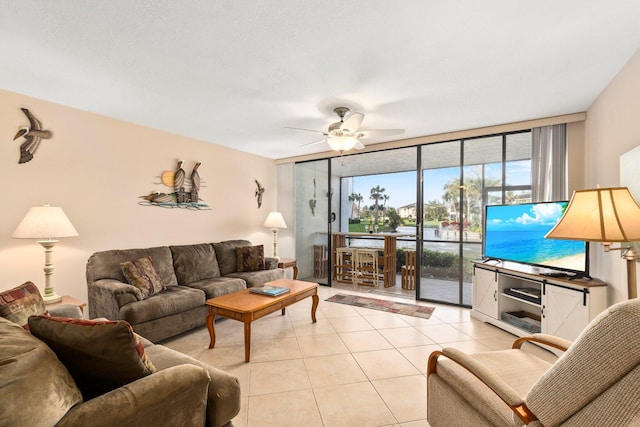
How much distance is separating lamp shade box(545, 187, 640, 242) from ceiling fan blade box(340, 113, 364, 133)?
175cm

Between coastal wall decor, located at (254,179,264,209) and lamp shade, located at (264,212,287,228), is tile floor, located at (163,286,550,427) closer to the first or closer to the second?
lamp shade, located at (264,212,287,228)

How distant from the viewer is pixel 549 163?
136 inches

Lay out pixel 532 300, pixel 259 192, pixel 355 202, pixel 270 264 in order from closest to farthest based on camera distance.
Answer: pixel 532 300 → pixel 270 264 → pixel 259 192 → pixel 355 202

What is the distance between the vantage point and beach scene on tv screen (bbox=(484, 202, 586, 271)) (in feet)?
9.39

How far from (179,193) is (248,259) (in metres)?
1.40

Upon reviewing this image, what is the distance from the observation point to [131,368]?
3.92 feet

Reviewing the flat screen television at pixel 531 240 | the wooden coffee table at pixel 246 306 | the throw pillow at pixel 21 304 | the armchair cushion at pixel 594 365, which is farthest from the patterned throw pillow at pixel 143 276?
the flat screen television at pixel 531 240

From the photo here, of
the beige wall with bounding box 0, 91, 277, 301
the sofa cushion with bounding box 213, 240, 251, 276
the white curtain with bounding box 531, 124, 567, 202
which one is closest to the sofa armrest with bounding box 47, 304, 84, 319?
the beige wall with bounding box 0, 91, 277, 301

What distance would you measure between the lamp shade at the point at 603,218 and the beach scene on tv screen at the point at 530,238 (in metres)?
1.45

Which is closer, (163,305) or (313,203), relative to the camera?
(163,305)

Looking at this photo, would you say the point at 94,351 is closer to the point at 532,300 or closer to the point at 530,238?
the point at 532,300

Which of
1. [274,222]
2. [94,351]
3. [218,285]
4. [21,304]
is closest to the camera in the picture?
[94,351]

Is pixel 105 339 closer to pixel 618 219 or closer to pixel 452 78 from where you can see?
pixel 618 219

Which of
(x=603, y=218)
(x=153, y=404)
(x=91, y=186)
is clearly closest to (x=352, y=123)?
(x=603, y=218)
